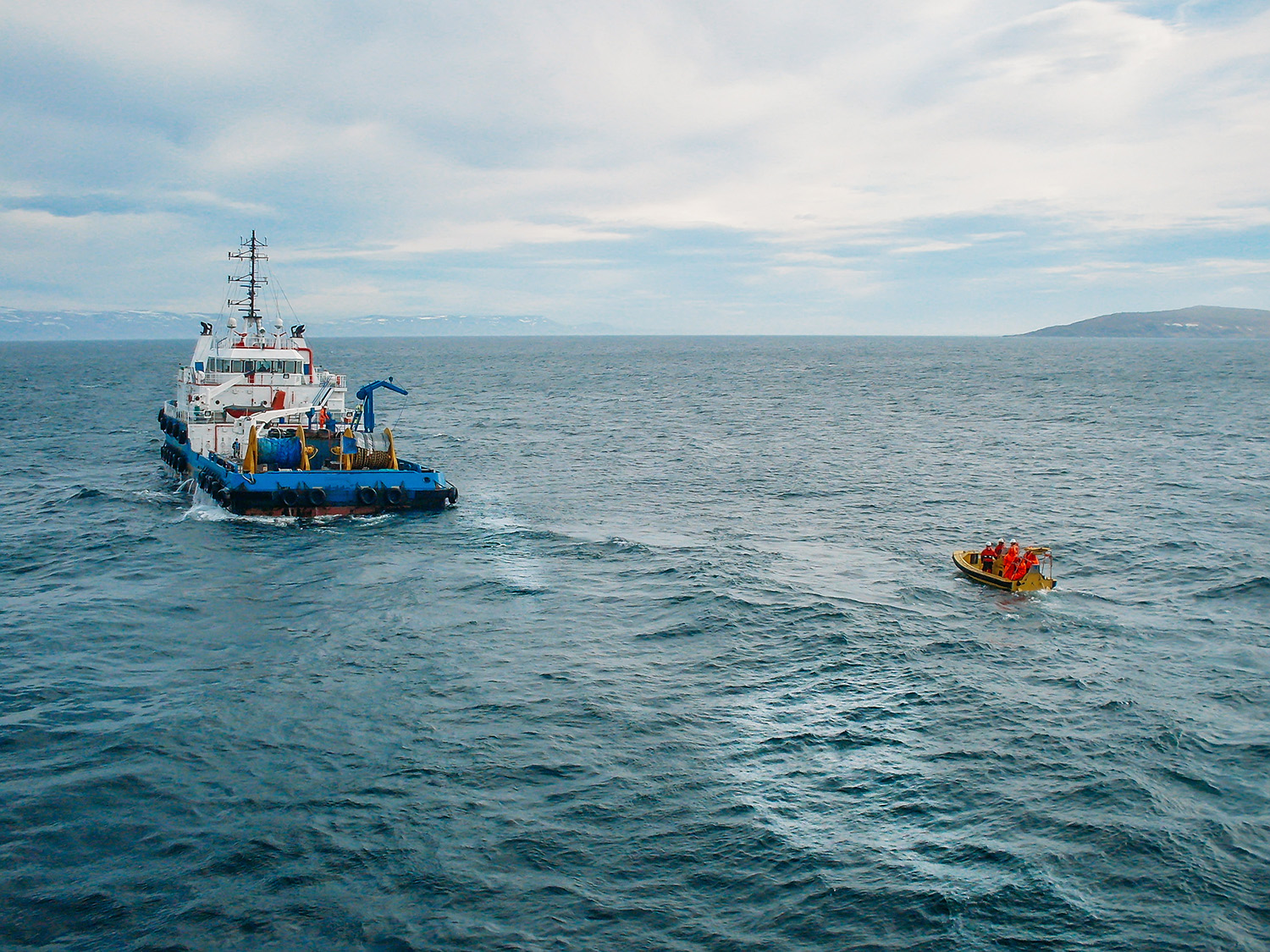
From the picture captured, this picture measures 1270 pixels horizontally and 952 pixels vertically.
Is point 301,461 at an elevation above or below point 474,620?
above

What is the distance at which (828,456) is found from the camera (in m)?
72.2

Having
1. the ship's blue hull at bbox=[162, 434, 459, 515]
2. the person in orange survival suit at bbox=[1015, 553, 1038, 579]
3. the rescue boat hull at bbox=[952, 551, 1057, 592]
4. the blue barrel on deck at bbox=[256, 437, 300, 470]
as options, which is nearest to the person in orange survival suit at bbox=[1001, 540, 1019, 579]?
the person in orange survival suit at bbox=[1015, 553, 1038, 579]

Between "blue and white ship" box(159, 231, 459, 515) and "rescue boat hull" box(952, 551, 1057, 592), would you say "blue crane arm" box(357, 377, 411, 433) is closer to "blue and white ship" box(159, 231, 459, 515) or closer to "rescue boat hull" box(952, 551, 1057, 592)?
"blue and white ship" box(159, 231, 459, 515)

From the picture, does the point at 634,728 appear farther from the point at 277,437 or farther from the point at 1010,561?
the point at 277,437

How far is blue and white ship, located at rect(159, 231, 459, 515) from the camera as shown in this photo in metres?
47.4

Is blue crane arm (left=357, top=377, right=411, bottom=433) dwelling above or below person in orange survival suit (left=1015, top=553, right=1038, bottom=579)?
above

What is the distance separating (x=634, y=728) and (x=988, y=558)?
60.4 ft

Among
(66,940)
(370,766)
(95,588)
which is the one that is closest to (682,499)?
(95,588)

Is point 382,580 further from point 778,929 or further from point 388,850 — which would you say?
point 778,929

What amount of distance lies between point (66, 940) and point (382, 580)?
70.8ft

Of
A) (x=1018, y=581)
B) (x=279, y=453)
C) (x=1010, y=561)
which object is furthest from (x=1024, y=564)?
(x=279, y=453)

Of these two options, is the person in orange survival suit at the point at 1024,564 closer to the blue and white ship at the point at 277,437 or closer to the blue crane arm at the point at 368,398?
the blue and white ship at the point at 277,437

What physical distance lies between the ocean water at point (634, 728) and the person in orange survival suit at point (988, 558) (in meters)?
0.90

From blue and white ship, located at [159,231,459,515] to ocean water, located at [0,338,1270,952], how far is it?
6.24 ft
